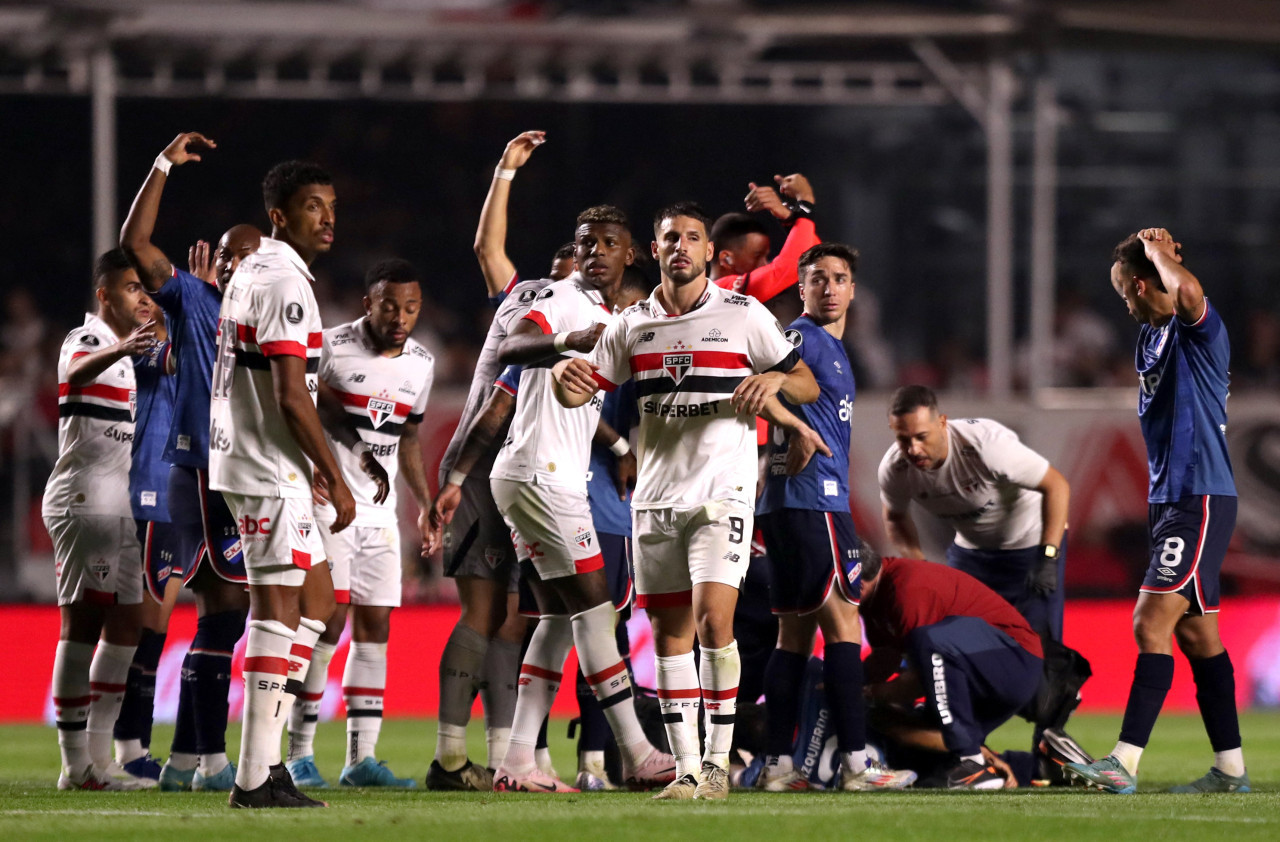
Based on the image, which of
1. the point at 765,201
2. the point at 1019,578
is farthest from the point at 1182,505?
the point at 765,201

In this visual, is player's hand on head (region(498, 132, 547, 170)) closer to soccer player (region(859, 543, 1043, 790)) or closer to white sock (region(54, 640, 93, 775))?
soccer player (region(859, 543, 1043, 790))

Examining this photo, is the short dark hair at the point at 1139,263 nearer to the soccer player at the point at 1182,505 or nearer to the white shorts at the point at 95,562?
the soccer player at the point at 1182,505

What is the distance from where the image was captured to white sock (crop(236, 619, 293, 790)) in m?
5.67

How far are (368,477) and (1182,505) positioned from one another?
3.66 metres

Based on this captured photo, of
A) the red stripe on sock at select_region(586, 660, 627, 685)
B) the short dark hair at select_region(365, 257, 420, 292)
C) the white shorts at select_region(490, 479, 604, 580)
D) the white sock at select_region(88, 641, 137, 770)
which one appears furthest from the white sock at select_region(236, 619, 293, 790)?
the short dark hair at select_region(365, 257, 420, 292)

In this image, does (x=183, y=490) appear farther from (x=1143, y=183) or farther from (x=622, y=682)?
(x=1143, y=183)

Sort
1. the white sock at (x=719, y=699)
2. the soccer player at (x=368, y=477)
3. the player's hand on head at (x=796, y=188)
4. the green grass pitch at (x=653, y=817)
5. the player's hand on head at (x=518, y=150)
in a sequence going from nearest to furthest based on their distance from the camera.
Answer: the green grass pitch at (x=653, y=817), the white sock at (x=719, y=699), the player's hand on head at (x=518, y=150), the soccer player at (x=368, y=477), the player's hand on head at (x=796, y=188)

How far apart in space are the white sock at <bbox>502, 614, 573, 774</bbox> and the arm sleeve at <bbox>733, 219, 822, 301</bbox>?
1.93 m

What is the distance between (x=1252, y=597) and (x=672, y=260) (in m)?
8.98

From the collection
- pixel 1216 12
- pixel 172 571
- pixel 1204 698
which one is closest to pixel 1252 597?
pixel 1216 12

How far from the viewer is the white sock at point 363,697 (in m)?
7.61

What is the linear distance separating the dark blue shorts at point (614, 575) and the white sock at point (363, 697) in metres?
0.85

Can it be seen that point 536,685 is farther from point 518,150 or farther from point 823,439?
point 518,150

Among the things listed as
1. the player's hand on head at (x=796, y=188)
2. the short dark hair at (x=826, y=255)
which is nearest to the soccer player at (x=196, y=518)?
the short dark hair at (x=826, y=255)
